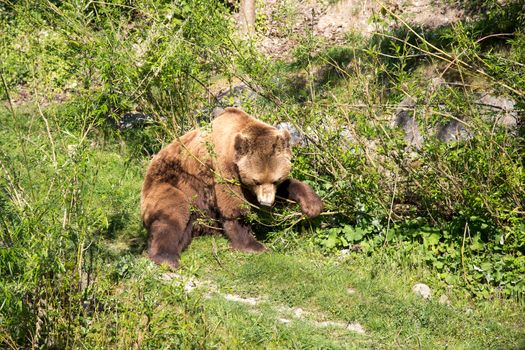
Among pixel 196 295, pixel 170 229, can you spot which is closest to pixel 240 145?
pixel 170 229

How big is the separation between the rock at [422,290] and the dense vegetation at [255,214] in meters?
0.16

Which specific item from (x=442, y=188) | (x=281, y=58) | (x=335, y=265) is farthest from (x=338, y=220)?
(x=281, y=58)

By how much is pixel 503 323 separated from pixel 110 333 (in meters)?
3.77

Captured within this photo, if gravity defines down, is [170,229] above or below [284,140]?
below

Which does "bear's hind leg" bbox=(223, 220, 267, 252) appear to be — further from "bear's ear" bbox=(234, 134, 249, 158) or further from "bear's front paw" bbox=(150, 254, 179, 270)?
"bear's ear" bbox=(234, 134, 249, 158)

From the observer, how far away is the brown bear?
8.64 meters

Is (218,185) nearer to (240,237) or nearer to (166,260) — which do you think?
(240,237)

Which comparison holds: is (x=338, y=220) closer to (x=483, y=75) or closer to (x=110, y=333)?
(x=483, y=75)

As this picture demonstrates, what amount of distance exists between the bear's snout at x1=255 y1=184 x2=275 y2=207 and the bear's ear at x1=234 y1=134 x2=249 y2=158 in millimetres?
454

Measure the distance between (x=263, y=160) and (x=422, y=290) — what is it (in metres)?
2.33

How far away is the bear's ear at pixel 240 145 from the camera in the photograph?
8.58m

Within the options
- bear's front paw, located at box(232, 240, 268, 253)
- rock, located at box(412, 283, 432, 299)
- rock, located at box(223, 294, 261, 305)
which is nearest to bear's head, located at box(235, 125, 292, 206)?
bear's front paw, located at box(232, 240, 268, 253)

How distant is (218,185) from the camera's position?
9094 mm

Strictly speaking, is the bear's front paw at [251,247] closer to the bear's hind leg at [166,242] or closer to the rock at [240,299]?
the bear's hind leg at [166,242]
